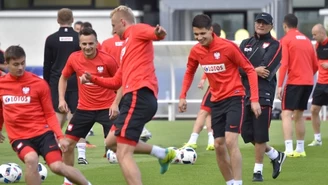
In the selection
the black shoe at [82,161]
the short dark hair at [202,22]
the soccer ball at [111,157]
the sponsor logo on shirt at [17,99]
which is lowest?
the black shoe at [82,161]

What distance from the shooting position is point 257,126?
13312 mm

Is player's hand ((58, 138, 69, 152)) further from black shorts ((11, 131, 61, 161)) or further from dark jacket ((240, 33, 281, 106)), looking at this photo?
dark jacket ((240, 33, 281, 106))

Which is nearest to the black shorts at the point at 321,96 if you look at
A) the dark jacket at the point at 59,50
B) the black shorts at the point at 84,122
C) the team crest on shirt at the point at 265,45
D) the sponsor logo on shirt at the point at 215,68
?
the dark jacket at the point at 59,50

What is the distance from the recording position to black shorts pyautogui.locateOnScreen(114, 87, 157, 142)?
35.7 feet

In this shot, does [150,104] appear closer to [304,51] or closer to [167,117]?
[304,51]

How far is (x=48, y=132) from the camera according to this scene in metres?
11.0

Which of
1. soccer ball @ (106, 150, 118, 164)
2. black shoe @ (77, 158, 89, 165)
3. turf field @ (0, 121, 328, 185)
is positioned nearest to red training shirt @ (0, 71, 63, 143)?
turf field @ (0, 121, 328, 185)

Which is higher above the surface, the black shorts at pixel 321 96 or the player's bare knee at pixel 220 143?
the player's bare knee at pixel 220 143

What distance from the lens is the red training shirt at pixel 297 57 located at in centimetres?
1658

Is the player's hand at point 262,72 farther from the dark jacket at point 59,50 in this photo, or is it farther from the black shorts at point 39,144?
the dark jacket at point 59,50

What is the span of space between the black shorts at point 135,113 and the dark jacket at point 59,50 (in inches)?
217

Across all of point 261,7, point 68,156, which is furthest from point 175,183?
point 261,7

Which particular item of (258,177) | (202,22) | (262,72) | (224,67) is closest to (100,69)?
(262,72)

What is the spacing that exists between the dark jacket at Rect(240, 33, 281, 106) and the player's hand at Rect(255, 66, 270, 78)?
6 cm
